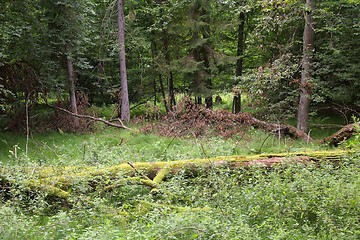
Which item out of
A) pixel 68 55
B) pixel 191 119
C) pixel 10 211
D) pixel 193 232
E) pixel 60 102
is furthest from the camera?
pixel 60 102

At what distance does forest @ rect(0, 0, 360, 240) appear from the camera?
4316 mm

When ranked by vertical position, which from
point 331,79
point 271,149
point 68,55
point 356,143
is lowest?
point 271,149

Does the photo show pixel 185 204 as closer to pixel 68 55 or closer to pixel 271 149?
pixel 271 149

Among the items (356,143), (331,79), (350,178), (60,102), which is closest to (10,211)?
(350,178)

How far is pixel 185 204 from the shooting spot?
200 inches

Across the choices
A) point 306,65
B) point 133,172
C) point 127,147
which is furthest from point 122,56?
point 133,172

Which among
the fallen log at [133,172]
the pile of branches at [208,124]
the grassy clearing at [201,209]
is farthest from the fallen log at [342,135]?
the grassy clearing at [201,209]

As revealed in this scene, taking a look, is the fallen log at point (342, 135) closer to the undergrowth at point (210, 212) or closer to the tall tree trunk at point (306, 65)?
the tall tree trunk at point (306, 65)

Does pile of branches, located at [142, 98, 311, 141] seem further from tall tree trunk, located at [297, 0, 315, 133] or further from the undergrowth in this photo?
the undergrowth

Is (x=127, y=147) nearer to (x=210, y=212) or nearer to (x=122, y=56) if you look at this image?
(x=210, y=212)

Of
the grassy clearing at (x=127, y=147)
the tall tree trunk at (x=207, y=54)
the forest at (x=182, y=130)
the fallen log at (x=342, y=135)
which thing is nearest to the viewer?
the forest at (x=182, y=130)

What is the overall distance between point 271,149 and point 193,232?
19.9 feet

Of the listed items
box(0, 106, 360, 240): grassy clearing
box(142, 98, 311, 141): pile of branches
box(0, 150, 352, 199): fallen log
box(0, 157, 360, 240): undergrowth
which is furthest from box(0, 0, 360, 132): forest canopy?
box(0, 157, 360, 240): undergrowth

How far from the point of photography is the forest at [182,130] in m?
4.32
